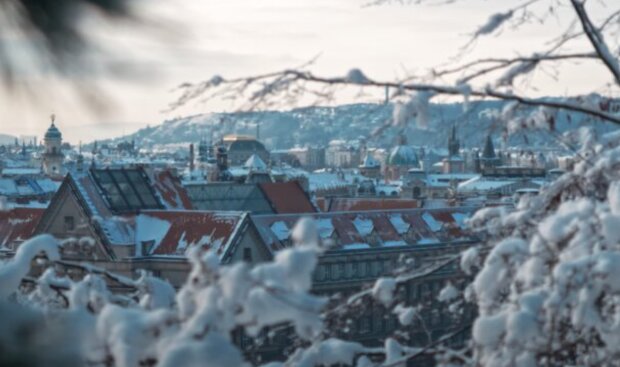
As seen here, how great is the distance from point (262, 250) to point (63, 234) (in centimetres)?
587

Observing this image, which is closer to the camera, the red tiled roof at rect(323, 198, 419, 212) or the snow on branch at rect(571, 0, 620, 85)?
the snow on branch at rect(571, 0, 620, 85)

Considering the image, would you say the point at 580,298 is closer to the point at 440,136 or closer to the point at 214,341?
the point at 440,136

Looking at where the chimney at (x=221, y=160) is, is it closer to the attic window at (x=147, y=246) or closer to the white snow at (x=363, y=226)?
the white snow at (x=363, y=226)

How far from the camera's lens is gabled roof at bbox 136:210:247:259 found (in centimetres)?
3234

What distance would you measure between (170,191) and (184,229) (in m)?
5.14

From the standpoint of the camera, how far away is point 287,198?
43.7 m

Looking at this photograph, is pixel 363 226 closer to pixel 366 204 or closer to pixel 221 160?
pixel 366 204

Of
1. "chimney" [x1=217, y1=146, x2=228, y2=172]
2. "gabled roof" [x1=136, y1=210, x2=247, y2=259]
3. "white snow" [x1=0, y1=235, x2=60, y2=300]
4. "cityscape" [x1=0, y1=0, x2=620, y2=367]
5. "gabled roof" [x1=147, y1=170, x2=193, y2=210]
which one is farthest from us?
"chimney" [x1=217, y1=146, x2=228, y2=172]

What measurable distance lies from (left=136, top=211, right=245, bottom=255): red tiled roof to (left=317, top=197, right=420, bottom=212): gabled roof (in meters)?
14.5

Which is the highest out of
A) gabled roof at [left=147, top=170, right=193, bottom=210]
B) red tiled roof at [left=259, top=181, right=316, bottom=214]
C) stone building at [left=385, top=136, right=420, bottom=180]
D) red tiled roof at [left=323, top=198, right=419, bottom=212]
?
stone building at [left=385, top=136, right=420, bottom=180]

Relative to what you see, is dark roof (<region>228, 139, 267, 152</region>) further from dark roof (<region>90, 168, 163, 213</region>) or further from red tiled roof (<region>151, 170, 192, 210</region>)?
dark roof (<region>90, 168, 163, 213</region>)

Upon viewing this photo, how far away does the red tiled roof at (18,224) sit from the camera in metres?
34.8

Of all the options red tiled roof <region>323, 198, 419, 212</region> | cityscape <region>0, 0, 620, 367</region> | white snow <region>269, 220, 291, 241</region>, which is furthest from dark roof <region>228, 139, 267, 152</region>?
cityscape <region>0, 0, 620, 367</region>

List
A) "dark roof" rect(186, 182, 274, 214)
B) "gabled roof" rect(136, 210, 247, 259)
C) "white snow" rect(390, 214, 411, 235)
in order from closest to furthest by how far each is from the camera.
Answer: "gabled roof" rect(136, 210, 247, 259) < "white snow" rect(390, 214, 411, 235) < "dark roof" rect(186, 182, 274, 214)
